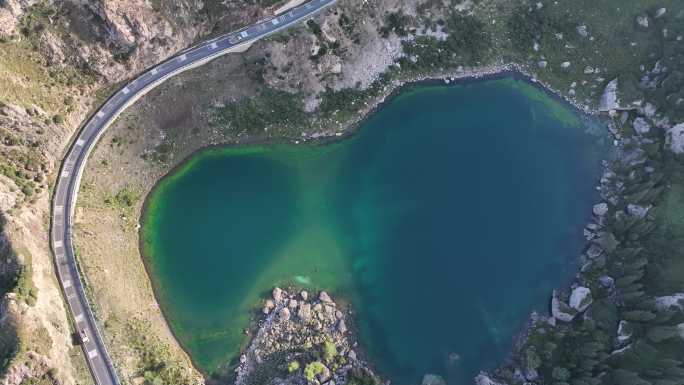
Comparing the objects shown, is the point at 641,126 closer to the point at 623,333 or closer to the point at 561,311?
the point at 561,311

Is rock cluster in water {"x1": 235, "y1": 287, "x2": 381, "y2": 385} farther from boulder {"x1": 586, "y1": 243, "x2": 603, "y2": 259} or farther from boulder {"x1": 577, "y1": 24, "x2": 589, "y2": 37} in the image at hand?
boulder {"x1": 577, "y1": 24, "x2": 589, "y2": 37}

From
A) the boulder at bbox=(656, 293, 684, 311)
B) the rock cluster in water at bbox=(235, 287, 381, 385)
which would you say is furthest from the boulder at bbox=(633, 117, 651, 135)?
the rock cluster in water at bbox=(235, 287, 381, 385)

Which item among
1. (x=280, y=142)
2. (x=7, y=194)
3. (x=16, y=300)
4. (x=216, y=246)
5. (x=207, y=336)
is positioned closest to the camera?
(x=16, y=300)

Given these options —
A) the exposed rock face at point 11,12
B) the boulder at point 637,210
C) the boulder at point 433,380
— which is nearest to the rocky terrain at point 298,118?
the exposed rock face at point 11,12

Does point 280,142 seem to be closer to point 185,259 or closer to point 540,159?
point 185,259

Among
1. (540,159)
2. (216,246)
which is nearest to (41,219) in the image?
(216,246)

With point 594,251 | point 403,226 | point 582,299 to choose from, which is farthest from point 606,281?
point 403,226
